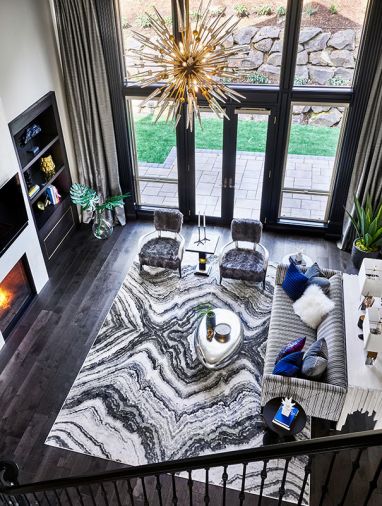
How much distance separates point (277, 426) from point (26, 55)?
5.30 metres

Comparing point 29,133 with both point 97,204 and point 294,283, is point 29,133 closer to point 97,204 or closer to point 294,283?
point 97,204

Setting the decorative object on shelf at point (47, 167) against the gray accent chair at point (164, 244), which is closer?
the gray accent chair at point (164, 244)

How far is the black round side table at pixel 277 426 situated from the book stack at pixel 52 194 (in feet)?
14.8

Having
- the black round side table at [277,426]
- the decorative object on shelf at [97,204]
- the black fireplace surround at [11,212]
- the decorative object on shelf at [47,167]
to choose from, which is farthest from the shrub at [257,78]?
the black round side table at [277,426]

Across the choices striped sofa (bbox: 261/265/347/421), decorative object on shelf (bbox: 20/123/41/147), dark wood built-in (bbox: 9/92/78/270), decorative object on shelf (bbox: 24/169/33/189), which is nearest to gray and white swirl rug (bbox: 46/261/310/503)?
striped sofa (bbox: 261/265/347/421)

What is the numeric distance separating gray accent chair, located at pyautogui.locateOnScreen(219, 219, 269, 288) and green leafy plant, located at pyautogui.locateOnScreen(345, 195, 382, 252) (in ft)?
4.59

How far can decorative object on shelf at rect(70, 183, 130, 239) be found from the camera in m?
7.44

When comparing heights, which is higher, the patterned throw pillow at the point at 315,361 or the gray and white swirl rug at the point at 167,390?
the patterned throw pillow at the point at 315,361

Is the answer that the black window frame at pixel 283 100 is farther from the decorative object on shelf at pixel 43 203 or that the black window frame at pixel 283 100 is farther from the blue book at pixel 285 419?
the blue book at pixel 285 419

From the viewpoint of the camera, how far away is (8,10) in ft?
18.6

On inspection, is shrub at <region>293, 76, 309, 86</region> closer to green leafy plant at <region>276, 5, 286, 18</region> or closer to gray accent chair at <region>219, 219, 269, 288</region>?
green leafy plant at <region>276, 5, 286, 18</region>

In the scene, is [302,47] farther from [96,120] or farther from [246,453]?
[246,453]

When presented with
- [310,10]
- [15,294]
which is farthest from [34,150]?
[310,10]

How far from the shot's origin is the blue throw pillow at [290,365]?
15.4ft
